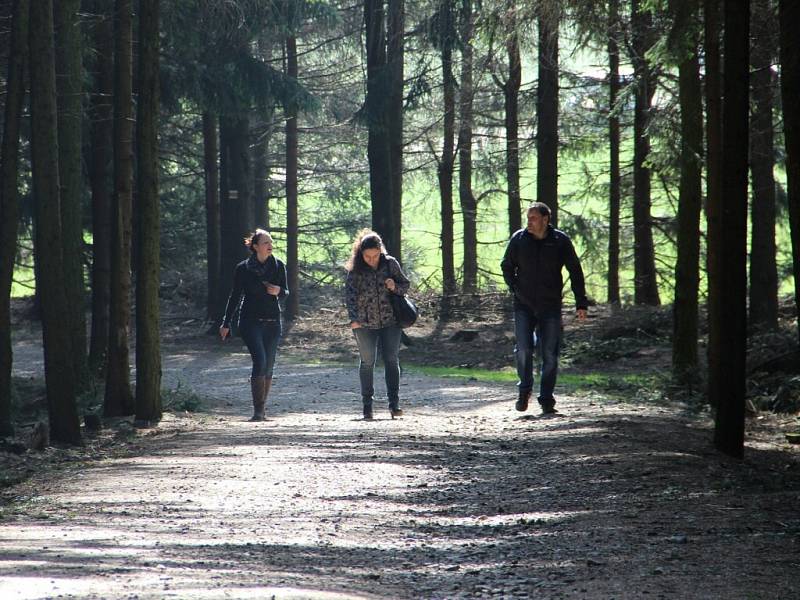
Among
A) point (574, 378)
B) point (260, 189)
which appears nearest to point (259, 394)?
point (574, 378)

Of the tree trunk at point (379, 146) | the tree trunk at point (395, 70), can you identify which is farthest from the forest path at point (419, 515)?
the tree trunk at point (395, 70)

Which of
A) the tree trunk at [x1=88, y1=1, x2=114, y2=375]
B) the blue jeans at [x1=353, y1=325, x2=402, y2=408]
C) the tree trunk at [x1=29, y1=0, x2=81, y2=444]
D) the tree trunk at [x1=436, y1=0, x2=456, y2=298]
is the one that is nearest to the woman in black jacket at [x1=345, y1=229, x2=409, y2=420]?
the blue jeans at [x1=353, y1=325, x2=402, y2=408]

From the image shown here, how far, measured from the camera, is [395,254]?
2909 cm

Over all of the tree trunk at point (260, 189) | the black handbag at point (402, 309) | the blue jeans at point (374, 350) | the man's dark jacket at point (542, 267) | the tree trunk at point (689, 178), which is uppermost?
the tree trunk at point (260, 189)

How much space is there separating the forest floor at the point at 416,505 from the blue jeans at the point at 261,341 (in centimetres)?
77

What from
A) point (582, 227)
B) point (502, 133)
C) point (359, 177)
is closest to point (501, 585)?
point (582, 227)

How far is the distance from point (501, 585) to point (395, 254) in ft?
75.4

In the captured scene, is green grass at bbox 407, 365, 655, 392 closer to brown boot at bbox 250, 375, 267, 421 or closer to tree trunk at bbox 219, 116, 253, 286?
brown boot at bbox 250, 375, 267, 421

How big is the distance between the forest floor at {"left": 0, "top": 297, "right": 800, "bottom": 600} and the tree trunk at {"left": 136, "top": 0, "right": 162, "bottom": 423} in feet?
1.78

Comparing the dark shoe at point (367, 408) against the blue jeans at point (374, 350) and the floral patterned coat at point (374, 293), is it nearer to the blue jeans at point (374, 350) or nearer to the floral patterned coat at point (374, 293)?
the blue jeans at point (374, 350)

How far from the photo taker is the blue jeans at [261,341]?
1466 centimetres

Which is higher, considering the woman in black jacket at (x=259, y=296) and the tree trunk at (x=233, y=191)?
the tree trunk at (x=233, y=191)

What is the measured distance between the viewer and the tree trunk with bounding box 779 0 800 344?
29.3 ft

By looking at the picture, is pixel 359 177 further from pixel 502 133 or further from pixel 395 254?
pixel 395 254
